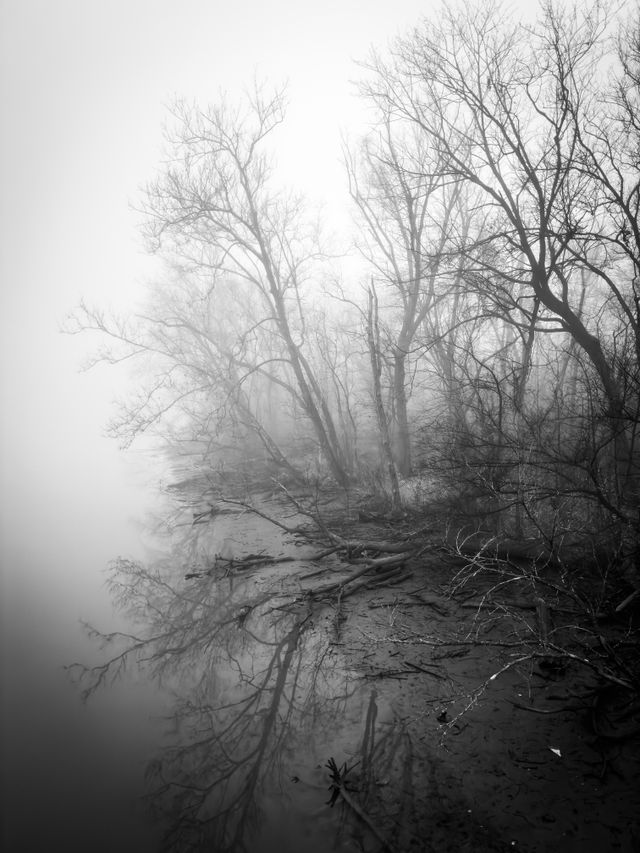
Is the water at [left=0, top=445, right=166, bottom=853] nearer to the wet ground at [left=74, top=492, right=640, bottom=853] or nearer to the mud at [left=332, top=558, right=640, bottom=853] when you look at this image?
the wet ground at [left=74, top=492, right=640, bottom=853]

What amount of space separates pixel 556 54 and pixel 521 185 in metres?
1.95

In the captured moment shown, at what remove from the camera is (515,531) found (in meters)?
7.01

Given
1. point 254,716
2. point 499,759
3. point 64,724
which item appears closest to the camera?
point 499,759

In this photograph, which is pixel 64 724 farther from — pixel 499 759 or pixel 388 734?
pixel 499 759

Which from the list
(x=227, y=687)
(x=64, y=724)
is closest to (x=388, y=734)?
(x=227, y=687)

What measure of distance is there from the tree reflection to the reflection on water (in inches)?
0.5

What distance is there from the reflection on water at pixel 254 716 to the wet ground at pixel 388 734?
0.6 inches

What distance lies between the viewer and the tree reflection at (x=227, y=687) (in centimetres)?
358

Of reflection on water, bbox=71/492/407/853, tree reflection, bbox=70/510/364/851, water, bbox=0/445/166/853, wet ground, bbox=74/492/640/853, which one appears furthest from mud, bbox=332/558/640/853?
water, bbox=0/445/166/853

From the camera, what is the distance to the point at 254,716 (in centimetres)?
452

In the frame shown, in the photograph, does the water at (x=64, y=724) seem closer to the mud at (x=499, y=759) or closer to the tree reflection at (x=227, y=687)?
the tree reflection at (x=227, y=687)

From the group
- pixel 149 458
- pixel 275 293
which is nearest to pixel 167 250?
pixel 275 293

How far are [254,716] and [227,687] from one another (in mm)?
698

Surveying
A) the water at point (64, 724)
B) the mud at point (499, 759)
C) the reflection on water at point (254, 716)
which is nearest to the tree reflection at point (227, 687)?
the reflection on water at point (254, 716)
